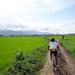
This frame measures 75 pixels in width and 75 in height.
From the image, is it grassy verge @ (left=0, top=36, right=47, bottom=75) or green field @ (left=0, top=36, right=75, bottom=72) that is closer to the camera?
grassy verge @ (left=0, top=36, right=47, bottom=75)

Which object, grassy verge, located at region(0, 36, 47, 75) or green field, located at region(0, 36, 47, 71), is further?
green field, located at region(0, 36, 47, 71)

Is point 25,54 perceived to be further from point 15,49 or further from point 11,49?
point 11,49

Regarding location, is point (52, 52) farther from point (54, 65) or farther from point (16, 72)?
point (16, 72)

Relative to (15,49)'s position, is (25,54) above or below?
above

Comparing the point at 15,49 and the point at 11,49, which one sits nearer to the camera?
the point at 15,49

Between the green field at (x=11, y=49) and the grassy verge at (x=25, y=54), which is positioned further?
the green field at (x=11, y=49)

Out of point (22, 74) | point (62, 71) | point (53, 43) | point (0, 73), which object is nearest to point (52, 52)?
point (53, 43)

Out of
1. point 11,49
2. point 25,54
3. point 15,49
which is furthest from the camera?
point 11,49

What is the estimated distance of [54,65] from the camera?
1340cm

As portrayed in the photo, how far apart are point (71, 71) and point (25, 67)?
291 centimetres

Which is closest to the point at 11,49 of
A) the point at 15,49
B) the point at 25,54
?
the point at 15,49

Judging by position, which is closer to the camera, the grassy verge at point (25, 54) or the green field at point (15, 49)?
the grassy verge at point (25, 54)

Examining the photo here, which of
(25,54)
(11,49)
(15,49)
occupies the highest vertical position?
(25,54)

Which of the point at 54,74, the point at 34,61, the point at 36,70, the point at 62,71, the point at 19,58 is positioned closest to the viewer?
the point at 54,74
